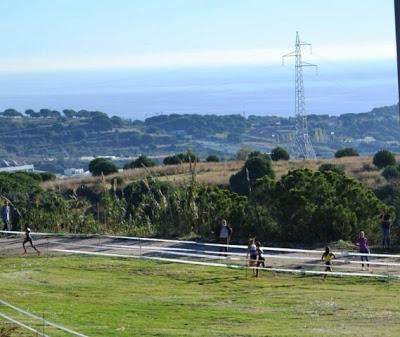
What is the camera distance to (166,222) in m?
34.6

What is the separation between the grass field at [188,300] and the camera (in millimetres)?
18562

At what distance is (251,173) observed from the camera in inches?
2222

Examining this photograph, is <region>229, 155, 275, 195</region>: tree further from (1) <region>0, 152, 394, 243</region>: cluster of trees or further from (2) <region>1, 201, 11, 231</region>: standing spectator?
(2) <region>1, 201, 11, 231</region>: standing spectator

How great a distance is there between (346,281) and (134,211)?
43.1ft

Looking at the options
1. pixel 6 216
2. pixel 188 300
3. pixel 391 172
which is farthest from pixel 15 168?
pixel 188 300

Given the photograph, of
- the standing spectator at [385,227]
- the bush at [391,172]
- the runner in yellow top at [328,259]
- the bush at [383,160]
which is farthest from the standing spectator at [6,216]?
the bush at [383,160]

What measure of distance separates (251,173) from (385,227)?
26.6 m

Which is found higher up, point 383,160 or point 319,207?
point 319,207

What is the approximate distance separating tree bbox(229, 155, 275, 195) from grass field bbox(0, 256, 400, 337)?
23715mm

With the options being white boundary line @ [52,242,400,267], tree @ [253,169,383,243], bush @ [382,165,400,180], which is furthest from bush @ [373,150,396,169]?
white boundary line @ [52,242,400,267]

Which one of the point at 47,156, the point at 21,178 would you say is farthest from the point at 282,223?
the point at 47,156

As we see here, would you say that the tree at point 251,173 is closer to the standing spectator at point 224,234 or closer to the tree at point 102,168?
Answer: the tree at point 102,168

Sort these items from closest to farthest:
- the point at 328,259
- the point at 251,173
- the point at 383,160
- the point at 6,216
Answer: the point at 328,259 < the point at 6,216 < the point at 251,173 < the point at 383,160

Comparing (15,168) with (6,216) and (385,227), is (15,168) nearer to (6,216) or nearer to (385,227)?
(6,216)
